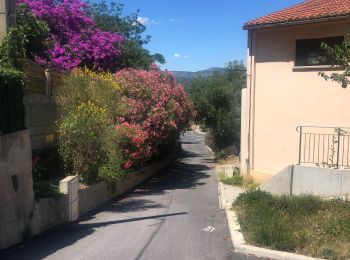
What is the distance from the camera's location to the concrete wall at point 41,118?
40.9ft

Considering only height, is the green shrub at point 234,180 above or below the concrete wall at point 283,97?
below

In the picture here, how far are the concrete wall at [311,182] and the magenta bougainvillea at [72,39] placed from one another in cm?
1112

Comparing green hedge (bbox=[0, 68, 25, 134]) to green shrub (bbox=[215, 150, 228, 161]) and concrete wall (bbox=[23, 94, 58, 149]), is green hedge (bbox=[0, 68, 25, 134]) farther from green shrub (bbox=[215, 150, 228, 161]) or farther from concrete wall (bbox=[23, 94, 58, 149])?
green shrub (bbox=[215, 150, 228, 161])

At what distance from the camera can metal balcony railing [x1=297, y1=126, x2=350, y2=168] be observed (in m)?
14.7

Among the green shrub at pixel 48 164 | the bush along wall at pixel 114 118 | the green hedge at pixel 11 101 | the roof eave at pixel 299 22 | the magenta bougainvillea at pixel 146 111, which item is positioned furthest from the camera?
the magenta bougainvillea at pixel 146 111

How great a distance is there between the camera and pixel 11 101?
29.2 feet

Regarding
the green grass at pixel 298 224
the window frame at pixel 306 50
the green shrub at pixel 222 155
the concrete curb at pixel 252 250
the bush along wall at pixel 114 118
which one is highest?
the window frame at pixel 306 50

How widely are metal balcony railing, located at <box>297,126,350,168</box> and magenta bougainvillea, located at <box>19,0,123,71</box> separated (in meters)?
10.4

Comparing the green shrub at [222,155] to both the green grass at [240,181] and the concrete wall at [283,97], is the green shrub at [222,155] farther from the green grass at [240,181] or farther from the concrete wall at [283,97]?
the concrete wall at [283,97]

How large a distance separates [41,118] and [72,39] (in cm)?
891

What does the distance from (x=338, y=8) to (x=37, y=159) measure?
34.5 ft

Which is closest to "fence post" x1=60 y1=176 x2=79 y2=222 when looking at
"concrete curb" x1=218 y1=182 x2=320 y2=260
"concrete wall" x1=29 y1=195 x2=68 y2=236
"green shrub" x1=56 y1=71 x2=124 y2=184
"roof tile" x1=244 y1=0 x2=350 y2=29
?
"concrete wall" x1=29 y1=195 x2=68 y2=236

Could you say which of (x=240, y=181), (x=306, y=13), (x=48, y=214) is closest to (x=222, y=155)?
(x=240, y=181)

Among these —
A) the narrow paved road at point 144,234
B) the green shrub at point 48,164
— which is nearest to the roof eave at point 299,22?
the narrow paved road at point 144,234
